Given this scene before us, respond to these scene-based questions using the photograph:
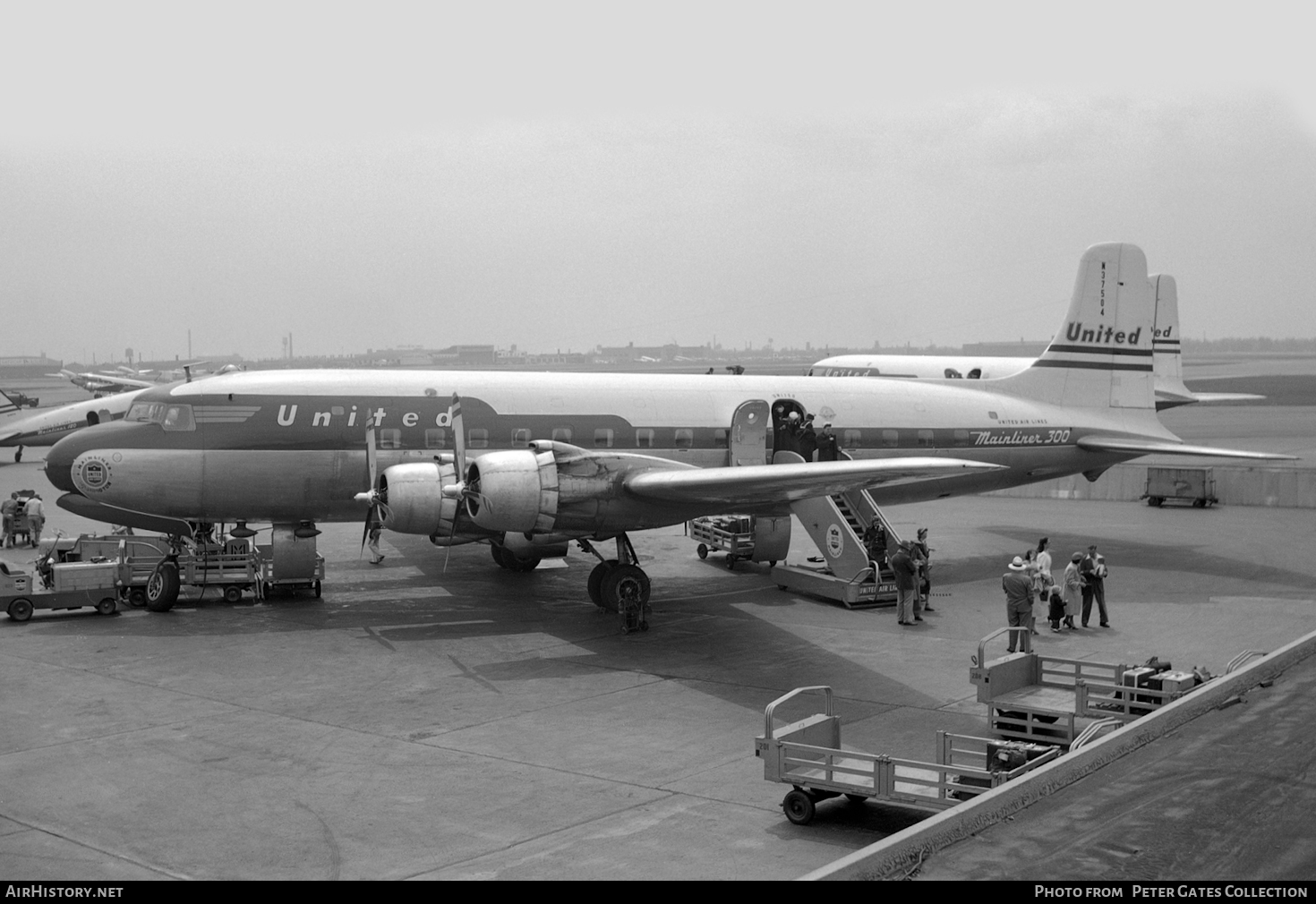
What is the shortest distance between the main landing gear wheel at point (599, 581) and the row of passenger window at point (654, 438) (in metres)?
2.76

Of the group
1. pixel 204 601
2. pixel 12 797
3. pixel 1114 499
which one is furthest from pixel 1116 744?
pixel 1114 499

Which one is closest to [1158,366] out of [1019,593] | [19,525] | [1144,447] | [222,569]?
[1144,447]

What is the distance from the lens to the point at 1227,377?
150000mm

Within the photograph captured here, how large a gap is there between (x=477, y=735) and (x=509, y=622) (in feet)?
22.4

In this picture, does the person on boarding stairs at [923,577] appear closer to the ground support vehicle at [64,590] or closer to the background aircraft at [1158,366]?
the background aircraft at [1158,366]

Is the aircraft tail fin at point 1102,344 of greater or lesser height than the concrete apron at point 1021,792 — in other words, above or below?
above

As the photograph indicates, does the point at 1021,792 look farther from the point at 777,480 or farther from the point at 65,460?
the point at 65,460

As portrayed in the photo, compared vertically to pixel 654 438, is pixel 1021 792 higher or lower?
lower

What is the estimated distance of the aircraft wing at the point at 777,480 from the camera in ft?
55.6

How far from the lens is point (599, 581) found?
69.0 feet

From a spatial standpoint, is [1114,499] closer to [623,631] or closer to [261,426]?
[623,631]

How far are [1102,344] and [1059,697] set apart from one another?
57.6 feet

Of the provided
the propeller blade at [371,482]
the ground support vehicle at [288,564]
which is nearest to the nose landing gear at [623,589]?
the propeller blade at [371,482]

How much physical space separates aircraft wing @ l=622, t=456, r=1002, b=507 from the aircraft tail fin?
11.6 m
